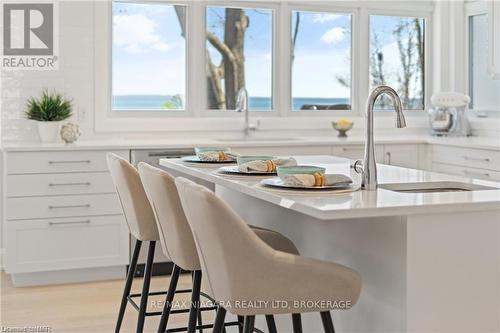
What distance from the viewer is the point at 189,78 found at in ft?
18.4

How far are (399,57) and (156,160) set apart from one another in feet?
8.40

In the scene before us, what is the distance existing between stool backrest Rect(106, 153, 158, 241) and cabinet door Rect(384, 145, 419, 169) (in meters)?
2.68

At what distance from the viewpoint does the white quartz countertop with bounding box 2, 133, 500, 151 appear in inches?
184

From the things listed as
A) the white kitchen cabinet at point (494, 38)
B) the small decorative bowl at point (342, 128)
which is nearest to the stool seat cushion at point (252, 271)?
→ the small decorative bowl at point (342, 128)

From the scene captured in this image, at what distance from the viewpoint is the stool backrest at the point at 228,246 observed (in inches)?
79.4

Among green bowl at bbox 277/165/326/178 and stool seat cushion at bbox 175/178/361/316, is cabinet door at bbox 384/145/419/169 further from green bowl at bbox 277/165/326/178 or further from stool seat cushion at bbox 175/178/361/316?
stool seat cushion at bbox 175/178/361/316

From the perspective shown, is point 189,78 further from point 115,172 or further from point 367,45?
point 115,172

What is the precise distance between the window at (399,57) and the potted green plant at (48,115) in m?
2.62

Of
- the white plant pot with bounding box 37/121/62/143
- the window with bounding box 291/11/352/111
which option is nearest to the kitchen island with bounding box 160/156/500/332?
the white plant pot with bounding box 37/121/62/143

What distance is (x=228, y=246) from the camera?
2.04 meters

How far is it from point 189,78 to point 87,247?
1.59m

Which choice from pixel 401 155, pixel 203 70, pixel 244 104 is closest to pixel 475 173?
pixel 401 155

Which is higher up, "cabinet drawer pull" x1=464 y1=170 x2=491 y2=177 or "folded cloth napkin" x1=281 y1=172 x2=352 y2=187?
"folded cloth napkin" x1=281 y1=172 x2=352 y2=187

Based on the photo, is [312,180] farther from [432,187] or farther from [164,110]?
[164,110]
